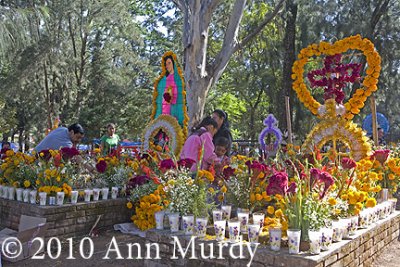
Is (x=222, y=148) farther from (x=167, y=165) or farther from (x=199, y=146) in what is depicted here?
(x=167, y=165)

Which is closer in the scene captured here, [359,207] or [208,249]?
[208,249]

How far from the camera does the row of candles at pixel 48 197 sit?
17.4 ft

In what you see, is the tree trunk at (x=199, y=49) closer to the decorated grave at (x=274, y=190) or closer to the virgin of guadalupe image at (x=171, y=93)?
the virgin of guadalupe image at (x=171, y=93)

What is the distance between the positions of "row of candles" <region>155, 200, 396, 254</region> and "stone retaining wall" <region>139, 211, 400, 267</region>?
60 mm

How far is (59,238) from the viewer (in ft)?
17.2

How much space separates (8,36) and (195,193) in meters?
6.28

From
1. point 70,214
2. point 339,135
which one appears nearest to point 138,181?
point 70,214

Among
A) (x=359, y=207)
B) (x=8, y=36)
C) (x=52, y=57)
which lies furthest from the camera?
Answer: (x=52, y=57)

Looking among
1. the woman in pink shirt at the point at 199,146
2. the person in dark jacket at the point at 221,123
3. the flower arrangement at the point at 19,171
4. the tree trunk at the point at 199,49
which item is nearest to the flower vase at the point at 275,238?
the woman in pink shirt at the point at 199,146

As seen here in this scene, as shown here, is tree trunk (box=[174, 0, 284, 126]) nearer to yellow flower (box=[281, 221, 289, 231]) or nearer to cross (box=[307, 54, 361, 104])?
cross (box=[307, 54, 361, 104])

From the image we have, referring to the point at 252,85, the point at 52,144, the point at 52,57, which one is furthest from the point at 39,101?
the point at 52,144

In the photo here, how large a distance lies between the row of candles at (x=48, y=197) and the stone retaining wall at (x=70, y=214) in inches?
3.0

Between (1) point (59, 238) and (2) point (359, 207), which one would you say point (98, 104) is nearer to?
(1) point (59, 238)

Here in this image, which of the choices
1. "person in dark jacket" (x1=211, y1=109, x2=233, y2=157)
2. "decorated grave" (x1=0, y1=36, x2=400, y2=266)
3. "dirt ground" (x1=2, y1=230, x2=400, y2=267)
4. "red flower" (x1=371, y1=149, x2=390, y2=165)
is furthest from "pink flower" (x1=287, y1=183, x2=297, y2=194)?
"person in dark jacket" (x1=211, y1=109, x2=233, y2=157)
